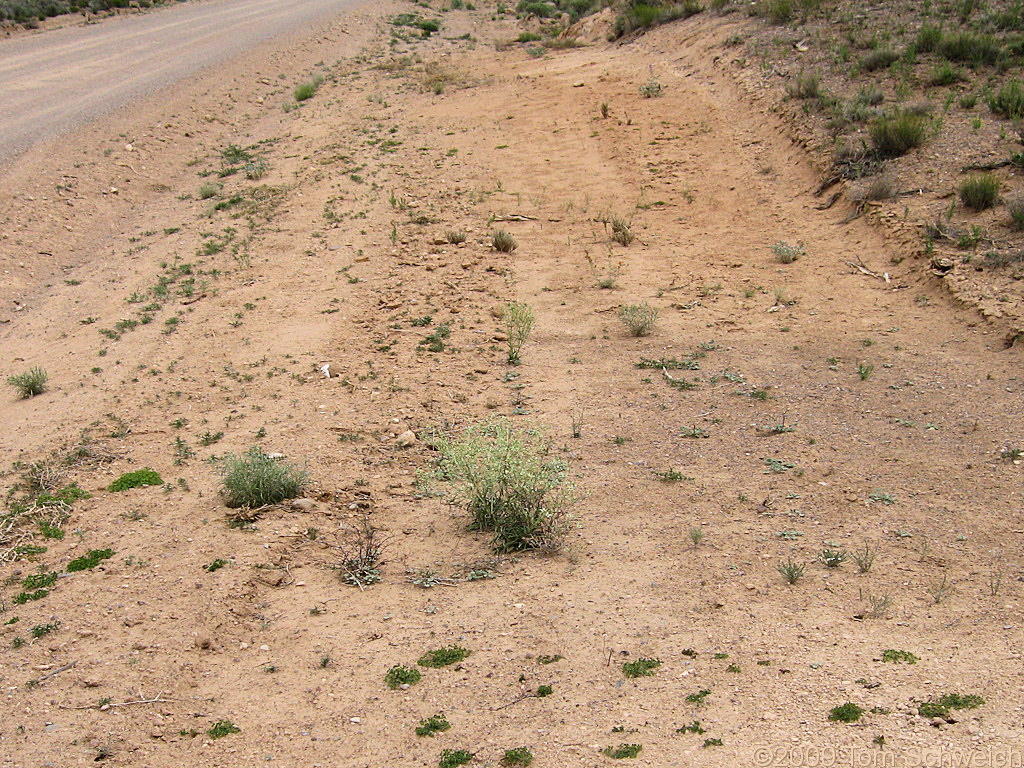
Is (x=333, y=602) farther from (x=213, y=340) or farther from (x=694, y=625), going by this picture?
(x=213, y=340)

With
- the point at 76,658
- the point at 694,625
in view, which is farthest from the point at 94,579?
the point at 694,625

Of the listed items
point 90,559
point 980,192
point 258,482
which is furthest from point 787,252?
point 90,559

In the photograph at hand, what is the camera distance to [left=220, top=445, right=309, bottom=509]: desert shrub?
5504 millimetres

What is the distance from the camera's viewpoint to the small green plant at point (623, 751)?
11.3ft

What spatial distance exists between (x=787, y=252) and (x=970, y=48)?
4543 mm

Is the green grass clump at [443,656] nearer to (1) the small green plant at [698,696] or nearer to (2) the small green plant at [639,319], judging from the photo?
(1) the small green plant at [698,696]

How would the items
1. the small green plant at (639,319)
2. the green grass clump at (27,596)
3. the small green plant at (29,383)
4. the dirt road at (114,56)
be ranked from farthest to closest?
the dirt road at (114,56)
the small green plant at (639,319)
the small green plant at (29,383)
the green grass clump at (27,596)

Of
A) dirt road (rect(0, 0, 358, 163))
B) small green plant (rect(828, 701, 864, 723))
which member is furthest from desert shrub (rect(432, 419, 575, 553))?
dirt road (rect(0, 0, 358, 163))

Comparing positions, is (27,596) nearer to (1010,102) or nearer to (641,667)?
(641,667)

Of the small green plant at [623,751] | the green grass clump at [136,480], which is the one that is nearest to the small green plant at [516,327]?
the green grass clump at [136,480]

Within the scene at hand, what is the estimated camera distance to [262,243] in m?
9.95

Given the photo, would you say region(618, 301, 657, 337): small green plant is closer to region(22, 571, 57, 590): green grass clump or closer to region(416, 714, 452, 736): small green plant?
region(416, 714, 452, 736): small green plant

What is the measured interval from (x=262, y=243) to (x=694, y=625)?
7434mm

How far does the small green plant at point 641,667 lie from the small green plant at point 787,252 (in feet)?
20.0
